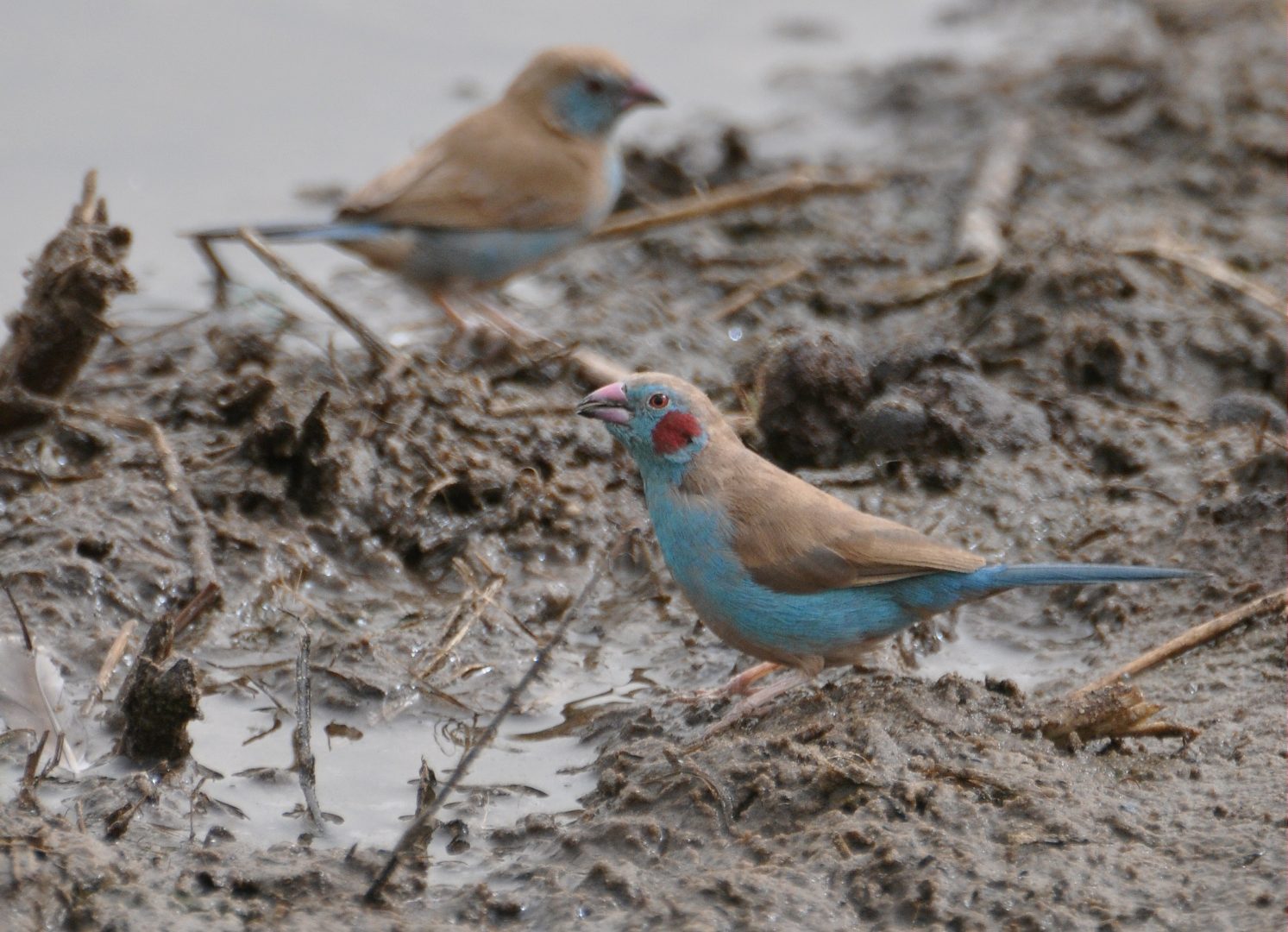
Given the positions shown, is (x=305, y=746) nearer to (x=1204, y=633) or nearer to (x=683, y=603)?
(x=683, y=603)

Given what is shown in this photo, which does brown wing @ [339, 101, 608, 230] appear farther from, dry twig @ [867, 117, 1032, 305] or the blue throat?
dry twig @ [867, 117, 1032, 305]

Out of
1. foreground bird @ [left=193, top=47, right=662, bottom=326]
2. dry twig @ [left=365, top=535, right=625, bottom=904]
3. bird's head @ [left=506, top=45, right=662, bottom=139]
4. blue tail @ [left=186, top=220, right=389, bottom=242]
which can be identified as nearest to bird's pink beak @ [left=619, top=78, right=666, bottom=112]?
bird's head @ [left=506, top=45, right=662, bottom=139]

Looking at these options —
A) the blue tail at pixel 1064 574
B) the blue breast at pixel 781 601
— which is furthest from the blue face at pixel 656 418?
the blue tail at pixel 1064 574

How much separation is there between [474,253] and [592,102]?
3.77 ft

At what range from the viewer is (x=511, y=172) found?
22.7ft

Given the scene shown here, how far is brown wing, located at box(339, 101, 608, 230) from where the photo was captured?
6656 mm

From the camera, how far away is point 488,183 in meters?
6.84

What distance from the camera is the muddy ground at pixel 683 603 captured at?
11.8 ft

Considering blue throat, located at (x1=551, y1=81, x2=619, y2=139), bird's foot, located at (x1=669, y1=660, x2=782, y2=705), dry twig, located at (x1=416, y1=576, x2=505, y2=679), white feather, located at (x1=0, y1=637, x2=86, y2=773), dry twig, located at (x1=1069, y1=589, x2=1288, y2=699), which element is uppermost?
blue throat, located at (x1=551, y1=81, x2=619, y2=139)

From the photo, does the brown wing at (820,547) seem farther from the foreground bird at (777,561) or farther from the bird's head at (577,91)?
the bird's head at (577,91)

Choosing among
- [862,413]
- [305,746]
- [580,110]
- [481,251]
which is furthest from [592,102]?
[305,746]

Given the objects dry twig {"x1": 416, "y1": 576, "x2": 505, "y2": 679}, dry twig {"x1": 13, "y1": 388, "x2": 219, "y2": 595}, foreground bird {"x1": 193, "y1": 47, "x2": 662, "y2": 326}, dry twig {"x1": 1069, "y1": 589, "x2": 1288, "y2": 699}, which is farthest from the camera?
foreground bird {"x1": 193, "y1": 47, "x2": 662, "y2": 326}

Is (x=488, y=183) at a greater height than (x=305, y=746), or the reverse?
(x=488, y=183)

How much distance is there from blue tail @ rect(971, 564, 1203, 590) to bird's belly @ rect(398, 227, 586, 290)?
305 cm
